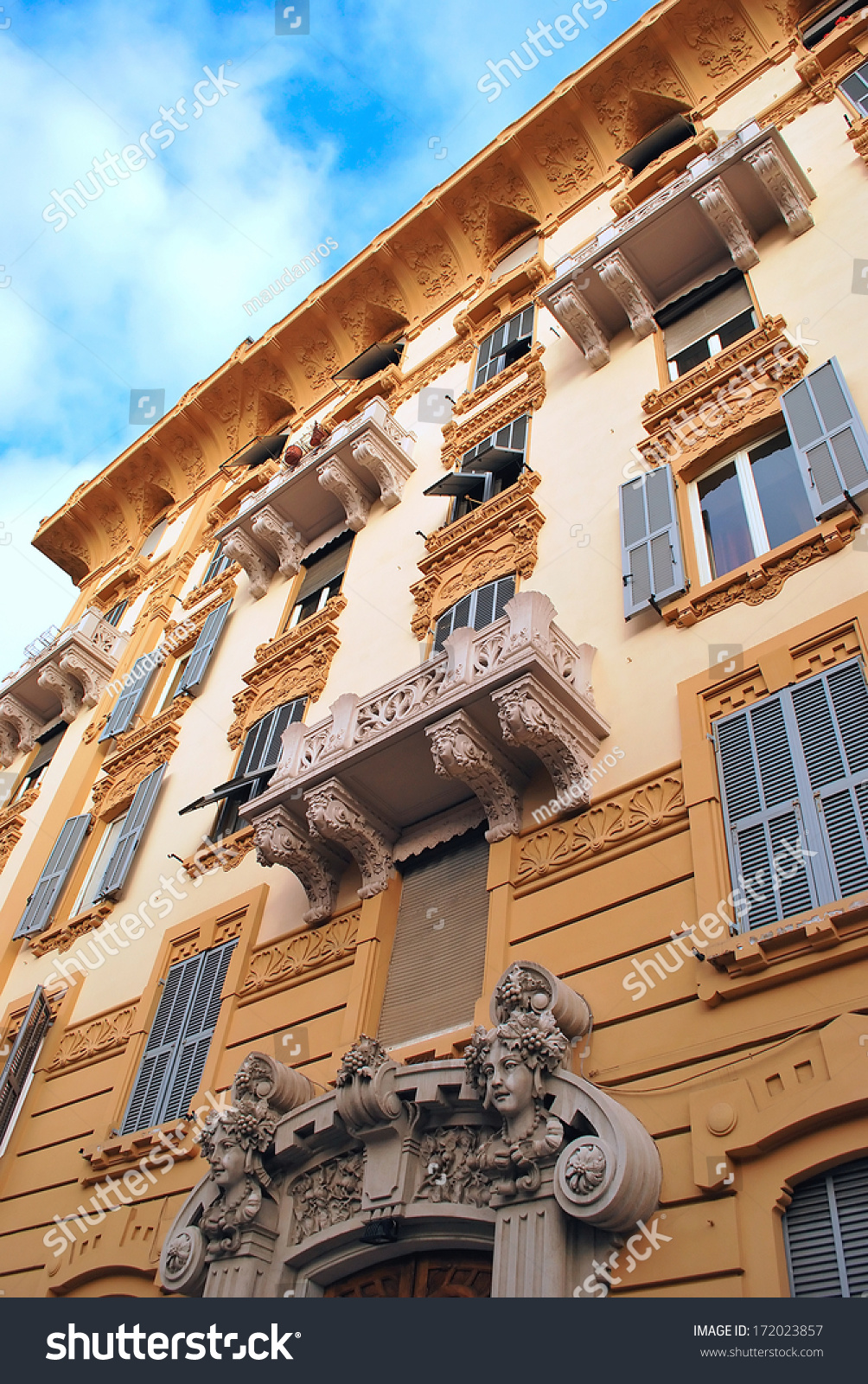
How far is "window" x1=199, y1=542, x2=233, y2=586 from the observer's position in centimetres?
2212

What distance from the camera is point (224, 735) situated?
16656mm

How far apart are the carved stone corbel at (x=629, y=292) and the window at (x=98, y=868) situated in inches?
423

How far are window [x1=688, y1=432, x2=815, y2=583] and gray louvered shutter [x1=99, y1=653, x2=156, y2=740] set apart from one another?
1185 centimetres

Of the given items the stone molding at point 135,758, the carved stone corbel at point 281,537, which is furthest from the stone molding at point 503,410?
the stone molding at point 135,758

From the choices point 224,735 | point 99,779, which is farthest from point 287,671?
point 99,779

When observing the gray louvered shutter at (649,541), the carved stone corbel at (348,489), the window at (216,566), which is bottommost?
the gray louvered shutter at (649,541)

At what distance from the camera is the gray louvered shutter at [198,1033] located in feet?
38.3

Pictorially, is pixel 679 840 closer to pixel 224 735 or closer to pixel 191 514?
pixel 224 735

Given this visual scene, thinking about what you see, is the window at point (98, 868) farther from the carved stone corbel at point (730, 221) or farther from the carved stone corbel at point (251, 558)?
the carved stone corbel at point (730, 221)

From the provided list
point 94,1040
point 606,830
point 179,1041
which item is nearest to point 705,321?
point 606,830

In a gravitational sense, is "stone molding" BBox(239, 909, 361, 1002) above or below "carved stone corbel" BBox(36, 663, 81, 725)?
below

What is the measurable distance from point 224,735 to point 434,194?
12351 millimetres

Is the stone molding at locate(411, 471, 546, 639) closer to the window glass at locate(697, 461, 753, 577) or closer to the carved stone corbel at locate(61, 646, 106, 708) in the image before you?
the window glass at locate(697, 461, 753, 577)

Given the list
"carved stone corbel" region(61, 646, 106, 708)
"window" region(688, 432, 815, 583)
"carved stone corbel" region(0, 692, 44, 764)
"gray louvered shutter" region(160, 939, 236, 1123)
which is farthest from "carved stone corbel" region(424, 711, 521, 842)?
"carved stone corbel" region(0, 692, 44, 764)
